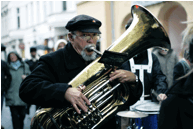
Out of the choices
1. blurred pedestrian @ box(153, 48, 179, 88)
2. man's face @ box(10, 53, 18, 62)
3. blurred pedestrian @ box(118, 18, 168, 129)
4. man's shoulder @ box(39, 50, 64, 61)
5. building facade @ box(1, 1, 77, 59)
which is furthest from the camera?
building facade @ box(1, 1, 77, 59)

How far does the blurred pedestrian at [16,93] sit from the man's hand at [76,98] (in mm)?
3768

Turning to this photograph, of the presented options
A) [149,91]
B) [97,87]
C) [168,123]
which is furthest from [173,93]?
[149,91]

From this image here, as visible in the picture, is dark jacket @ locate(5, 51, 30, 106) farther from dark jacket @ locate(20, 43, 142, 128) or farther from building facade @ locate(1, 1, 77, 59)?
building facade @ locate(1, 1, 77, 59)

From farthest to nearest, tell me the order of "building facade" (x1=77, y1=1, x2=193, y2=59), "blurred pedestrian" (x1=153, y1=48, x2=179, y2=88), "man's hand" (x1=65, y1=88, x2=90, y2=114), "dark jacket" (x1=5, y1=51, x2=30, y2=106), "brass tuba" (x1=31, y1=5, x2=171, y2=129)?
"building facade" (x1=77, y1=1, x2=193, y2=59) → "dark jacket" (x1=5, y1=51, x2=30, y2=106) → "blurred pedestrian" (x1=153, y1=48, x2=179, y2=88) → "brass tuba" (x1=31, y1=5, x2=171, y2=129) → "man's hand" (x1=65, y1=88, x2=90, y2=114)

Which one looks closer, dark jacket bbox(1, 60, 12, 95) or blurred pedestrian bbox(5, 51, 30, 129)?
blurred pedestrian bbox(5, 51, 30, 129)

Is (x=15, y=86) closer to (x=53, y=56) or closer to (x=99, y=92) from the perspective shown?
(x=53, y=56)

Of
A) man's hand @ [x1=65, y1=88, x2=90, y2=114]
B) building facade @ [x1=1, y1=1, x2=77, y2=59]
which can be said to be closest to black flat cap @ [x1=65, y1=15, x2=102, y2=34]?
man's hand @ [x1=65, y1=88, x2=90, y2=114]

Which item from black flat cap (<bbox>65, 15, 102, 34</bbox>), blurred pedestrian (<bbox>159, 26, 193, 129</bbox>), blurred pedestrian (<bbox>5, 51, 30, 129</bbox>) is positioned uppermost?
black flat cap (<bbox>65, 15, 102, 34</bbox>)

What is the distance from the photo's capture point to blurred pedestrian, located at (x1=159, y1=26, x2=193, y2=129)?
→ 3.98 feet

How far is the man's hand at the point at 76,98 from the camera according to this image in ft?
5.83

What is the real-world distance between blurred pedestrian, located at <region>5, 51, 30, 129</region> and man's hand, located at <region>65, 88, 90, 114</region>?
12.4 ft

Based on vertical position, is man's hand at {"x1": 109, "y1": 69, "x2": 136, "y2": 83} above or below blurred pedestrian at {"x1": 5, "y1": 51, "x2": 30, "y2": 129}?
above

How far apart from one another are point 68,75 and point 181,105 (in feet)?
3.84

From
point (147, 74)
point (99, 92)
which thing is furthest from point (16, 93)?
point (99, 92)
